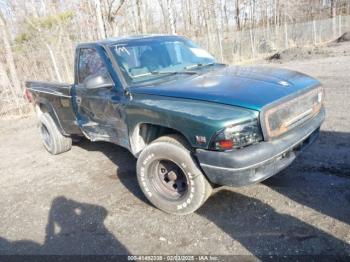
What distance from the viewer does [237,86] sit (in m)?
3.29

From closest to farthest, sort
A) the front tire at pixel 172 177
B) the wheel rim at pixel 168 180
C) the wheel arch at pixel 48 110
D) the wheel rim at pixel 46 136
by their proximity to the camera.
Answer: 1. the front tire at pixel 172 177
2. the wheel rim at pixel 168 180
3. the wheel arch at pixel 48 110
4. the wheel rim at pixel 46 136

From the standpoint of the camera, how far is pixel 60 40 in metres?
15.4

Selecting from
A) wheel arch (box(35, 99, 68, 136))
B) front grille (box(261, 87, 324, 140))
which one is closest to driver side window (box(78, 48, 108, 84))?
wheel arch (box(35, 99, 68, 136))

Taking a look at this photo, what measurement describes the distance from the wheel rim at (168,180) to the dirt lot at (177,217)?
256mm

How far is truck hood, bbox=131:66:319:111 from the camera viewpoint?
9.97 feet

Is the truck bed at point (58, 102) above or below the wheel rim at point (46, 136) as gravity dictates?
above

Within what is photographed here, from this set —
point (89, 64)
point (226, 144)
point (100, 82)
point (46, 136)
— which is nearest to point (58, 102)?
point (89, 64)

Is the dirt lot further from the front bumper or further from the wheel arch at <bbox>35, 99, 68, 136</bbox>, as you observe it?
the wheel arch at <bbox>35, 99, 68, 136</bbox>

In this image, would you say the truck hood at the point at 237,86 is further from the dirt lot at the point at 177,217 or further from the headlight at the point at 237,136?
the dirt lot at the point at 177,217

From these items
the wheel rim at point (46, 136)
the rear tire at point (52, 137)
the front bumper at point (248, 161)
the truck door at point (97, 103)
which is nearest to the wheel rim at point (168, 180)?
the front bumper at point (248, 161)

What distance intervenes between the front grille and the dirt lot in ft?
2.92

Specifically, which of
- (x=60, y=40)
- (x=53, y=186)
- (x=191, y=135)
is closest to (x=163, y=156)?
(x=191, y=135)

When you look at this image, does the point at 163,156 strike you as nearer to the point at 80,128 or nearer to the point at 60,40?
the point at 80,128

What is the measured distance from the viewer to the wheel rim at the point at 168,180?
11.8 ft
